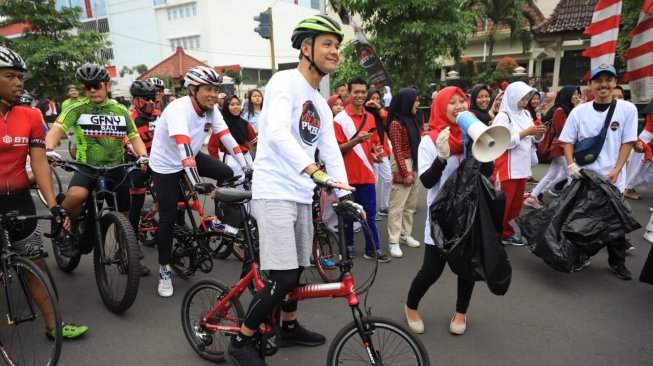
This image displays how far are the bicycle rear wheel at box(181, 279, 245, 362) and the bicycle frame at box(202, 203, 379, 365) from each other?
3 centimetres

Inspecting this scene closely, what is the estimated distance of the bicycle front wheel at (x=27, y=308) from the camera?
2605mm

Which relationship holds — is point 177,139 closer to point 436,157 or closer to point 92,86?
point 92,86

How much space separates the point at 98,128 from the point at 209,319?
2.37m

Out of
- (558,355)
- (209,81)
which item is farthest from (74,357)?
(558,355)

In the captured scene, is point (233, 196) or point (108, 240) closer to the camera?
point (233, 196)

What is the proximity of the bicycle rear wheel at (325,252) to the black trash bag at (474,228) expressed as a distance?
5.04 ft

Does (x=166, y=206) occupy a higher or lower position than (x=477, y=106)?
lower

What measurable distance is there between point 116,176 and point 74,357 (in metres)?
1.66

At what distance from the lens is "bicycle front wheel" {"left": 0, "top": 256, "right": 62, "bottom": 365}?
2.61 m

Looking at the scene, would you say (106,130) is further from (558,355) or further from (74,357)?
(558,355)

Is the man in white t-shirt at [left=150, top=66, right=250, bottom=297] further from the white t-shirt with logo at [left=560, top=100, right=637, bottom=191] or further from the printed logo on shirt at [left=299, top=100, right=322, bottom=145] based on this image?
the white t-shirt with logo at [left=560, top=100, right=637, bottom=191]

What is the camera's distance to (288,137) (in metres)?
2.16

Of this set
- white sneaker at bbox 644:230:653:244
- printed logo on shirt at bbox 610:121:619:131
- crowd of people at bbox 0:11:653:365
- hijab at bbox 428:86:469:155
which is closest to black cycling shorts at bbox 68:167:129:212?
crowd of people at bbox 0:11:653:365

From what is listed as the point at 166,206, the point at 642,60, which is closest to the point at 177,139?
the point at 166,206
